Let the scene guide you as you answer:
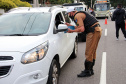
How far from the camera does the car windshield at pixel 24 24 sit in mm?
3980

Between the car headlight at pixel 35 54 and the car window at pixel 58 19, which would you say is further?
the car window at pixel 58 19

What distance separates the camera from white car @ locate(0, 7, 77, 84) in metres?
2.90

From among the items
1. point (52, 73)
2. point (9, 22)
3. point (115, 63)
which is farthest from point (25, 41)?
point (115, 63)

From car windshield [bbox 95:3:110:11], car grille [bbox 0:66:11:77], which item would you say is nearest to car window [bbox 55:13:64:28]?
car grille [bbox 0:66:11:77]

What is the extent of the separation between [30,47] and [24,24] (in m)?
1.24

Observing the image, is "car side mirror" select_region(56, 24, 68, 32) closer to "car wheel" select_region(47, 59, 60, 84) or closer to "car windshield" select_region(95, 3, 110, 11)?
"car wheel" select_region(47, 59, 60, 84)

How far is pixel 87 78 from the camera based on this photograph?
4.75 m

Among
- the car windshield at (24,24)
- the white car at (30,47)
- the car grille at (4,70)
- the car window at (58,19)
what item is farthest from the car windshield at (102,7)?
the car grille at (4,70)

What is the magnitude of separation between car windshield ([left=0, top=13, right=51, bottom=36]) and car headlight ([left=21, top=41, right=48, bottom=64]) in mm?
646

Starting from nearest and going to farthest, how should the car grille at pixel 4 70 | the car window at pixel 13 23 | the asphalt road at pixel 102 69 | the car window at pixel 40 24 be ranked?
the car grille at pixel 4 70 → the car window at pixel 40 24 → the car window at pixel 13 23 → the asphalt road at pixel 102 69

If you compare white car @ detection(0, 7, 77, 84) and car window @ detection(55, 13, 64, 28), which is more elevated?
car window @ detection(55, 13, 64, 28)

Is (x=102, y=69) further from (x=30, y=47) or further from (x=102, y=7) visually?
(x=102, y=7)

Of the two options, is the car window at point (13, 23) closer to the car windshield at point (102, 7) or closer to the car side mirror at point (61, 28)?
the car side mirror at point (61, 28)

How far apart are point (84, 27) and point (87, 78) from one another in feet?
4.29
